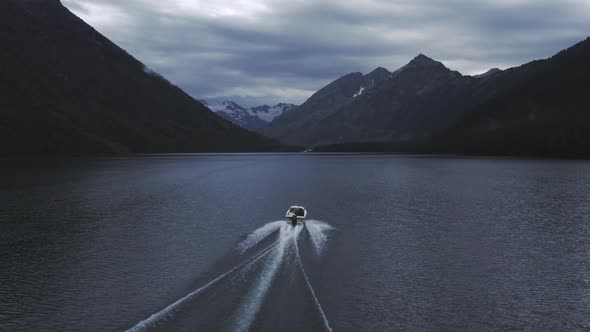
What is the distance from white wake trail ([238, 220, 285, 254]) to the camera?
192ft

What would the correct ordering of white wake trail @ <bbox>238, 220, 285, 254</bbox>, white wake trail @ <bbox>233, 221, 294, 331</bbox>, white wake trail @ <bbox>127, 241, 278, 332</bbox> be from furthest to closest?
1. white wake trail @ <bbox>238, 220, 285, 254</bbox>
2. white wake trail @ <bbox>233, 221, 294, 331</bbox>
3. white wake trail @ <bbox>127, 241, 278, 332</bbox>

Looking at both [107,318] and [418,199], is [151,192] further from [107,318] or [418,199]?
[107,318]

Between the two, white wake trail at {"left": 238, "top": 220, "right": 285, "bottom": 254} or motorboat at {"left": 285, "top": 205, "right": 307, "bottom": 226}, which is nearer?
white wake trail at {"left": 238, "top": 220, "right": 285, "bottom": 254}

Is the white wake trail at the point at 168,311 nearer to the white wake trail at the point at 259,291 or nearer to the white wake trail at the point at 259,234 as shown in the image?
the white wake trail at the point at 259,291

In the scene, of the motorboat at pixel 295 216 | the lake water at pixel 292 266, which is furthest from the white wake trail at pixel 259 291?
the motorboat at pixel 295 216

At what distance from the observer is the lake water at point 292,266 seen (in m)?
34.7

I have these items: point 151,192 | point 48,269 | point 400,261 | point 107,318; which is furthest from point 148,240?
point 151,192

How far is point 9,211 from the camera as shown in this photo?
85.4 metres

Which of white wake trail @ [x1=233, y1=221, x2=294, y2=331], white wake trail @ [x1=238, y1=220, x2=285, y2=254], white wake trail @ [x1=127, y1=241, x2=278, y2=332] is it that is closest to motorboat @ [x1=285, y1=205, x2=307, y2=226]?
white wake trail @ [x1=238, y1=220, x2=285, y2=254]

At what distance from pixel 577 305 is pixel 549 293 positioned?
2.89m

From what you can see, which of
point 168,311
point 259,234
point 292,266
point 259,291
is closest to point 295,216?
point 259,234

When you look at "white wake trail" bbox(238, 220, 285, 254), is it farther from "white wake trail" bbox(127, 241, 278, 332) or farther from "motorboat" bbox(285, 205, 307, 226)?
"white wake trail" bbox(127, 241, 278, 332)

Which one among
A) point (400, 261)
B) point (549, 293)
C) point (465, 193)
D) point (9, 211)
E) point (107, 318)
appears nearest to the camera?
point (107, 318)

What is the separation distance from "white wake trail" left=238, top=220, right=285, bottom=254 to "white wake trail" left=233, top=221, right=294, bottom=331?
145 inches
